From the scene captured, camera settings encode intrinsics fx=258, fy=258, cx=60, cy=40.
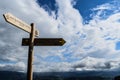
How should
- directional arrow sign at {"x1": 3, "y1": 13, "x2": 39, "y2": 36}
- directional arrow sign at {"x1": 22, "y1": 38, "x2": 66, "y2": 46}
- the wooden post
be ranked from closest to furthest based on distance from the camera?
directional arrow sign at {"x1": 3, "y1": 13, "x2": 39, "y2": 36} → the wooden post → directional arrow sign at {"x1": 22, "y1": 38, "x2": 66, "y2": 46}

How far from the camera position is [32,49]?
945 centimetres

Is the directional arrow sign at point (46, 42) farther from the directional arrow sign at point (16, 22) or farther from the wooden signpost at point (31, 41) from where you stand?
the directional arrow sign at point (16, 22)

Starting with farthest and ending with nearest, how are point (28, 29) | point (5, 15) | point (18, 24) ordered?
point (28, 29)
point (18, 24)
point (5, 15)

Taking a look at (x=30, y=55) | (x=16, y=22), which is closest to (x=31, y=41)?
(x=30, y=55)

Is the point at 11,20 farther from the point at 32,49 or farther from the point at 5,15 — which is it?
the point at 32,49

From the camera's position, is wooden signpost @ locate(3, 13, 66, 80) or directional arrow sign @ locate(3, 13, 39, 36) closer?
directional arrow sign @ locate(3, 13, 39, 36)

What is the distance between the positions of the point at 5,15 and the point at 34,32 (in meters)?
2.05

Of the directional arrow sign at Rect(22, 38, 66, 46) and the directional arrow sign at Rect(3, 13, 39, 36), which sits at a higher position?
the directional arrow sign at Rect(3, 13, 39, 36)

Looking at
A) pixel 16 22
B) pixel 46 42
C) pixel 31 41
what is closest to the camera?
pixel 16 22

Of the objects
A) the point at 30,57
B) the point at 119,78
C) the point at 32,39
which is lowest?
the point at 119,78

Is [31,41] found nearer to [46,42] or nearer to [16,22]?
[46,42]

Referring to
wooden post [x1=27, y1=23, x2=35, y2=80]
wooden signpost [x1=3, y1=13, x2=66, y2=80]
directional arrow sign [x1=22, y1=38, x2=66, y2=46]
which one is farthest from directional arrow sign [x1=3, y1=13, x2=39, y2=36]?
directional arrow sign [x1=22, y1=38, x2=66, y2=46]

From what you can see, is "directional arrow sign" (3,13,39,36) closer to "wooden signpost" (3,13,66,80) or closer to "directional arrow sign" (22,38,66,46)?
"wooden signpost" (3,13,66,80)

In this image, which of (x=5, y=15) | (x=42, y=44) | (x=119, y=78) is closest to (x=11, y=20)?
(x=5, y=15)
